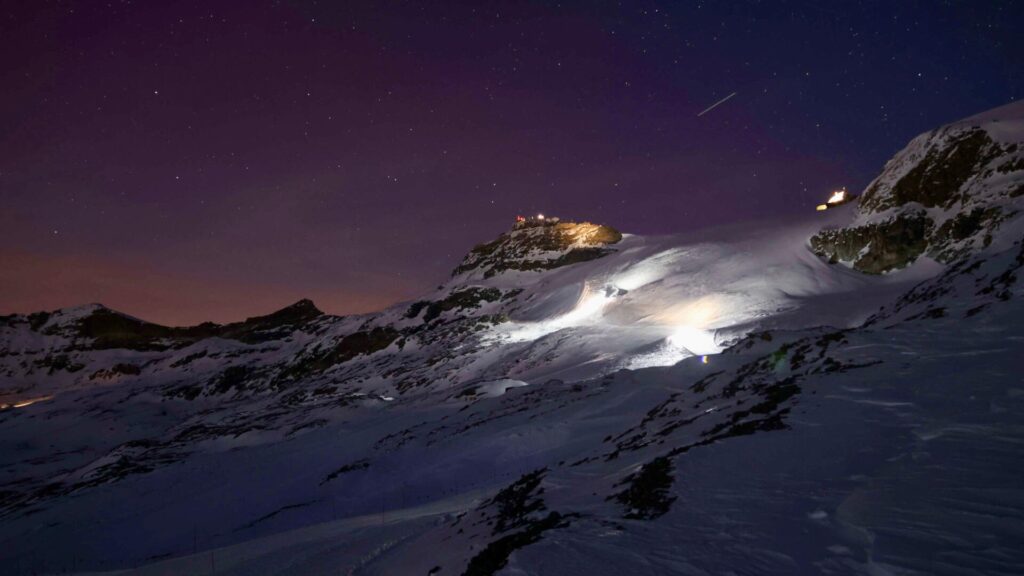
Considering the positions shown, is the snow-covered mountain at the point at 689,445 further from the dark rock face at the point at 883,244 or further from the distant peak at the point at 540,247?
the distant peak at the point at 540,247

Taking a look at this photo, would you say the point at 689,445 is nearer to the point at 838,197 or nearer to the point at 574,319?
the point at 574,319

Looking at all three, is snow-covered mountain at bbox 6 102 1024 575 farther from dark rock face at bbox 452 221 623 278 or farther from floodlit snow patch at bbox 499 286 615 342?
dark rock face at bbox 452 221 623 278

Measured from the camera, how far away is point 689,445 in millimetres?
8930

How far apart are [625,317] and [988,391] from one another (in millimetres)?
54475

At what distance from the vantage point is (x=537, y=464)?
59.6 feet

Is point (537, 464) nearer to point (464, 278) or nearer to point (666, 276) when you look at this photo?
point (666, 276)

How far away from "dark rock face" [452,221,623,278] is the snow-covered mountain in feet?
180

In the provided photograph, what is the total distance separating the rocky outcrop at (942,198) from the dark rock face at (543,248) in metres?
67.2

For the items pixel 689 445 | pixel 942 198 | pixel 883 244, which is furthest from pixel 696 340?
pixel 689 445

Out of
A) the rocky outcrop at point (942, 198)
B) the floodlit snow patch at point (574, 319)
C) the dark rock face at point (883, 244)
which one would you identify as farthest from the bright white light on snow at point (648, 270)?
the dark rock face at point (883, 244)

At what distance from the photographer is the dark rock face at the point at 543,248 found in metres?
128

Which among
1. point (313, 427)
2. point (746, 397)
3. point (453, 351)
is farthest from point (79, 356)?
point (746, 397)

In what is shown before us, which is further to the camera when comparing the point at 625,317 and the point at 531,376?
the point at 625,317

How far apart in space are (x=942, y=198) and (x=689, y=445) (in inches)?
2217
